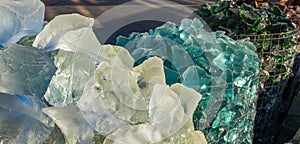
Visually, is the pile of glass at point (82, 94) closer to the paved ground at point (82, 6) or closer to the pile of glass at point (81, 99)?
the pile of glass at point (81, 99)

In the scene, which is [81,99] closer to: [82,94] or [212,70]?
[82,94]

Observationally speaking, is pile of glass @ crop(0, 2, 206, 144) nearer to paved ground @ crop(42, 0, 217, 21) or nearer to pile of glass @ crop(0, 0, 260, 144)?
pile of glass @ crop(0, 0, 260, 144)

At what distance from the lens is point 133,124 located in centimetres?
52

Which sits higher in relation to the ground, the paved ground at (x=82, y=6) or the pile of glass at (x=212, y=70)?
the pile of glass at (x=212, y=70)

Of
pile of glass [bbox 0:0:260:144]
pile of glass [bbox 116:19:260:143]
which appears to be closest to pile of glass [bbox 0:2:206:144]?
pile of glass [bbox 0:0:260:144]

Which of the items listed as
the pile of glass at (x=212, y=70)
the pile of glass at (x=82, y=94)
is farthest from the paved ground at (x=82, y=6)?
the pile of glass at (x=82, y=94)

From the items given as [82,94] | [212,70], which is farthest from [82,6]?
[82,94]

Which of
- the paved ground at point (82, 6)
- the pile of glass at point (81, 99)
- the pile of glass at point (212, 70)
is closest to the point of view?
the pile of glass at point (81, 99)

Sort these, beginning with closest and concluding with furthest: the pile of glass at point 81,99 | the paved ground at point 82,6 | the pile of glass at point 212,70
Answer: the pile of glass at point 81,99 → the pile of glass at point 212,70 → the paved ground at point 82,6

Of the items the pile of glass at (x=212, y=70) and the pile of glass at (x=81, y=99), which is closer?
the pile of glass at (x=81, y=99)

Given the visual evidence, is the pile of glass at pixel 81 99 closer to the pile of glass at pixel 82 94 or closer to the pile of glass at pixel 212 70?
the pile of glass at pixel 82 94

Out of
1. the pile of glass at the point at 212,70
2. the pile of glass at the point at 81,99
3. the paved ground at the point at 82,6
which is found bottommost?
the paved ground at the point at 82,6

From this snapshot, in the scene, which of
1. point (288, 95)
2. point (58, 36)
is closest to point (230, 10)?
point (288, 95)

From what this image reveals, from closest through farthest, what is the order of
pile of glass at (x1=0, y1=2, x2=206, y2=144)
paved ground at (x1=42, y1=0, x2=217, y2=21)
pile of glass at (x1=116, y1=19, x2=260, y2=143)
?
pile of glass at (x1=0, y1=2, x2=206, y2=144) < pile of glass at (x1=116, y1=19, x2=260, y2=143) < paved ground at (x1=42, y1=0, x2=217, y2=21)
